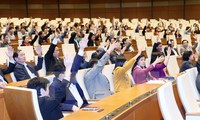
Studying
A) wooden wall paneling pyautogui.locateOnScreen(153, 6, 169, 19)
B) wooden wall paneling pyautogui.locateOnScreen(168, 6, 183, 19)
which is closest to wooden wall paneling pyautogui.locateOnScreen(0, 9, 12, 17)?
wooden wall paneling pyautogui.locateOnScreen(153, 6, 169, 19)

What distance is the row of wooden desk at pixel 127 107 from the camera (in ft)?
7.83

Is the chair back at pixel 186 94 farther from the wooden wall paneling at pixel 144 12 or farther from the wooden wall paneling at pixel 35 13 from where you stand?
the wooden wall paneling at pixel 35 13

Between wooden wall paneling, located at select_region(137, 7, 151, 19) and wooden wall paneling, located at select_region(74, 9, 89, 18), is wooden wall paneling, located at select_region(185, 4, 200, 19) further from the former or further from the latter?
wooden wall paneling, located at select_region(74, 9, 89, 18)

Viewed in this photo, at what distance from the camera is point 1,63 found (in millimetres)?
6809

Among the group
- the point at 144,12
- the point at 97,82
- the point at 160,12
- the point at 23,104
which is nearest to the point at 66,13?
the point at 144,12

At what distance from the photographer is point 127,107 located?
2695 mm

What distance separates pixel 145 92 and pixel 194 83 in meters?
1.16

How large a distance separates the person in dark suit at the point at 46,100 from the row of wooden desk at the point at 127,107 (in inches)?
13.9

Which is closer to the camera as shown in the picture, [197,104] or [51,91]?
[51,91]

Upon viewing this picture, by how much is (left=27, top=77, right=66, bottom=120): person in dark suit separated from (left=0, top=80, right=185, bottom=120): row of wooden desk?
1.16 ft

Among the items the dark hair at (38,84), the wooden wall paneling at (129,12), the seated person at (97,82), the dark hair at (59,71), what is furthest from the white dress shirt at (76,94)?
the wooden wall paneling at (129,12)

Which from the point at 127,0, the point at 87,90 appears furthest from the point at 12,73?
the point at 127,0

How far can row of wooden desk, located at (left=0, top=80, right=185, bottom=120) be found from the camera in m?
2.39

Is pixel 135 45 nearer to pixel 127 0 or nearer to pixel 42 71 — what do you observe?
pixel 42 71
